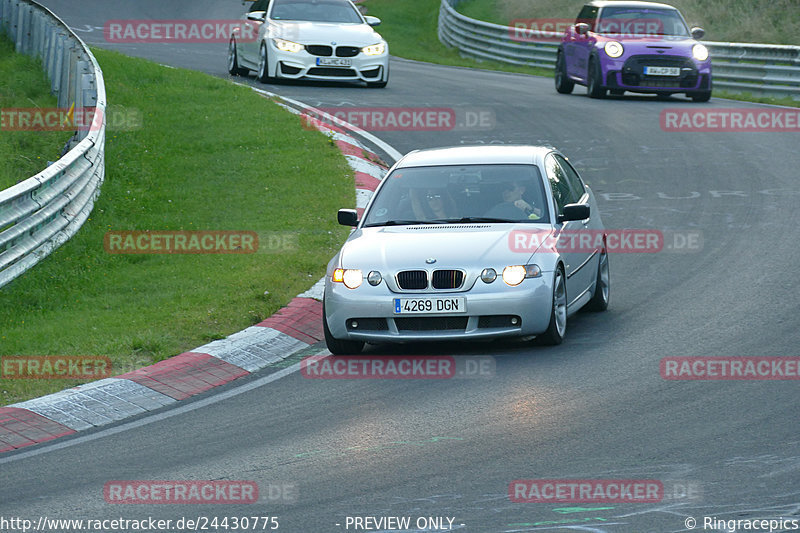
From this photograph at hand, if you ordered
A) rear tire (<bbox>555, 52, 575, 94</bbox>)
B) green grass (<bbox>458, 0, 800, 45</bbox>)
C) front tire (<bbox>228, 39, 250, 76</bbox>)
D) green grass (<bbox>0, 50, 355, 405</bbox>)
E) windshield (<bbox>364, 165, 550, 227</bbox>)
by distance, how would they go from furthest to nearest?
green grass (<bbox>458, 0, 800, 45</bbox>), front tire (<bbox>228, 39, 250, 76</bbox>), rear tire (<bbox>555, 52, 575, 94</bbox>), windshield (<bbox>364, 165, 550, 227</bbox>), green grass (<bbox>0, 50, 355, 405</bbox>)

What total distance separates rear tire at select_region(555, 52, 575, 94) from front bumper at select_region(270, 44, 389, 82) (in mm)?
3467

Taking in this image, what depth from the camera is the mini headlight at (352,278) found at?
395 inches

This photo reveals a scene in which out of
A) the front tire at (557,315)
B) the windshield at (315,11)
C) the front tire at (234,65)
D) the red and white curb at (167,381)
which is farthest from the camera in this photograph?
the front tire at (234,65)

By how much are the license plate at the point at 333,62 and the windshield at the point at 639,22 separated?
4.57 meters

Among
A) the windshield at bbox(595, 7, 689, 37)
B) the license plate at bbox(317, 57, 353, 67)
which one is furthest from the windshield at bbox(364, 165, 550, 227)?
the windshield at bbox(595, 7, 689, 37)

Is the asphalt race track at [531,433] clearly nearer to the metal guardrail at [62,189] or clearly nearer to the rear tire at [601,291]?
the rear tire at [601,291]

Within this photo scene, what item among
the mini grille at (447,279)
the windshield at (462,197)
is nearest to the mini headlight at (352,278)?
the mini grille at (447,279)

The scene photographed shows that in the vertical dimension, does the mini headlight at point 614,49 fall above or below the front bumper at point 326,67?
above

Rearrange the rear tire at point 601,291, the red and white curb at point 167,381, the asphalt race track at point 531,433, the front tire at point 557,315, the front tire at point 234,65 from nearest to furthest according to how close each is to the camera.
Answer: the asphalt race track at point 531,433 → the red and white curb at point 167,381 → the front tire at point 557,315 → the rear tire at point 601,291 → the front tire at point 234,65

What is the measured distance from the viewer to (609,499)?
20.7 feet

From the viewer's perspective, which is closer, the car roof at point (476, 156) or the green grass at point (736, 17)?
the car roof at point (476, 156)

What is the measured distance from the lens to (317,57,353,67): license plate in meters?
24.3

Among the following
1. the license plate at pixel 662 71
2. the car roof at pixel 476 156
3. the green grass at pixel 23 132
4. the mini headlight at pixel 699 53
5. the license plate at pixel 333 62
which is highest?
the car roof at pixel 476 156

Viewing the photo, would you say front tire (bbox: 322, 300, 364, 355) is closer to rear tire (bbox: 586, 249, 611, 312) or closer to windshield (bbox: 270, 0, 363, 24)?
rear tire (bbox: 586, 249, 611, 312)
